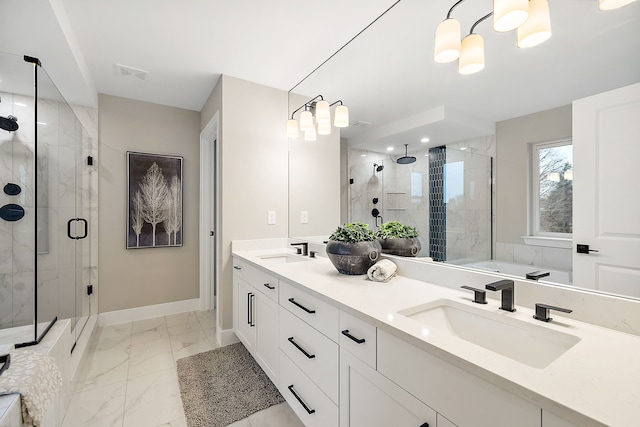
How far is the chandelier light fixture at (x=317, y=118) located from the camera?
207 centimetres

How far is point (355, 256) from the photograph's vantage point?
157 centimetres

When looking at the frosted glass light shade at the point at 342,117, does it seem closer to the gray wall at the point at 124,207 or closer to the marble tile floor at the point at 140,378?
the marble tile floor at the point at 140,378

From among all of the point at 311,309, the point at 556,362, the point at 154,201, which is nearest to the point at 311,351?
the point at 311,309

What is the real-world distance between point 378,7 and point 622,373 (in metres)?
1.98

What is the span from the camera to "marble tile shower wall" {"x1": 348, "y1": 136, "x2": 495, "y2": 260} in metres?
1.25

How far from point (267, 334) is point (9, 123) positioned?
6.41ft

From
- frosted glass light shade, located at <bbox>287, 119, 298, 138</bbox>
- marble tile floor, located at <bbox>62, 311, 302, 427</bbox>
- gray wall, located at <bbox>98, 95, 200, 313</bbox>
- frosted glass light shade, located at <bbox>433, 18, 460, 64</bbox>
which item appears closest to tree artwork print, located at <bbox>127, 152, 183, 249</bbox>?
gray wall, located at <bbox>98, 95, 200, 313</bbox>

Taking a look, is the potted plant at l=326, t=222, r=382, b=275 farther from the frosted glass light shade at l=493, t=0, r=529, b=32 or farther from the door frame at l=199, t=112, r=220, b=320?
the door frame at l=199, t=112, r=220, b=320

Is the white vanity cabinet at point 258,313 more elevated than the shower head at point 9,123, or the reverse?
the shower head at point 9,123

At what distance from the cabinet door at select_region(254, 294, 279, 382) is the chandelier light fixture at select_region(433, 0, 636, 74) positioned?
1637 mm

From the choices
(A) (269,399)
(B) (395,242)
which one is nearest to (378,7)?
(B) (395,242)

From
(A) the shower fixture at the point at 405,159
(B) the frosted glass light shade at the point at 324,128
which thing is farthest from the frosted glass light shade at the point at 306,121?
(A) the shower fixture at the point at 405,159

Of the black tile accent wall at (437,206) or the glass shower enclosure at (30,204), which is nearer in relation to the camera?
the black tile accent wall at (437,206)

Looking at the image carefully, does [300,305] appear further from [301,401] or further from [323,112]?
[323,112]
